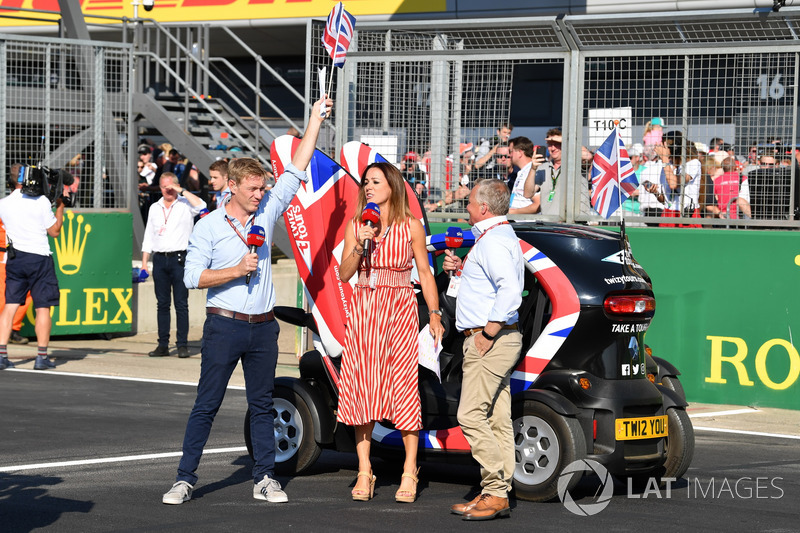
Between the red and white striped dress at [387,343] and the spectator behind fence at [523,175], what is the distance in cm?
508

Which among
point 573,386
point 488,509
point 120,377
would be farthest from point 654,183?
point 488,509

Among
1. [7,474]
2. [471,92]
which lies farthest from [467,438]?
[471,92]

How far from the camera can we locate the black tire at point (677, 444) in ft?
24.6

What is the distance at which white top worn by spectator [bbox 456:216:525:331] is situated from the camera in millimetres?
6648

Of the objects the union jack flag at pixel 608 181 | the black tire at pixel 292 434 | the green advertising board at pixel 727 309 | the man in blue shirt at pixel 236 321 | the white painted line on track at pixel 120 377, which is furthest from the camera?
the white painted line on track at pixel 120 377

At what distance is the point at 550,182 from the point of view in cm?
1235

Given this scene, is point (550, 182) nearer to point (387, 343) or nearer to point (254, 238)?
point (387, 343)

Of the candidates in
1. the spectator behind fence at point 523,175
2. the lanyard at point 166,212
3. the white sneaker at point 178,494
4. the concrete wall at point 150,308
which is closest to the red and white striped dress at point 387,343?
the white sneaker at point 178,494

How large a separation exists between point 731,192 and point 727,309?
44.1 inches

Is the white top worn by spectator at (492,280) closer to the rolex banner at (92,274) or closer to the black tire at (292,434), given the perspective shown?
the black tire at (292,434)

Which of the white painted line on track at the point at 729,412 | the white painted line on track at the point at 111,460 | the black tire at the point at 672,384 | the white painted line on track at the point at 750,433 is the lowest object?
the white painted line on track at the point at 750,433

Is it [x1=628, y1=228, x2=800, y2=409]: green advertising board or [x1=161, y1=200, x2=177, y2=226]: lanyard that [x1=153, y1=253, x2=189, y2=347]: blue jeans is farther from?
[x1=628, y1=228, x2=800, y2=409]: green advertising board

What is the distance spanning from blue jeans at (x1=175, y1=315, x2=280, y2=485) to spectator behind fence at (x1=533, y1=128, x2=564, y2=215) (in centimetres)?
580

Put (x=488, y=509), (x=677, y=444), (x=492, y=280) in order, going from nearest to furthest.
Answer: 1. (x=488, y=509)
2. (x=492, y=280)
3. (x=677, y=444)
